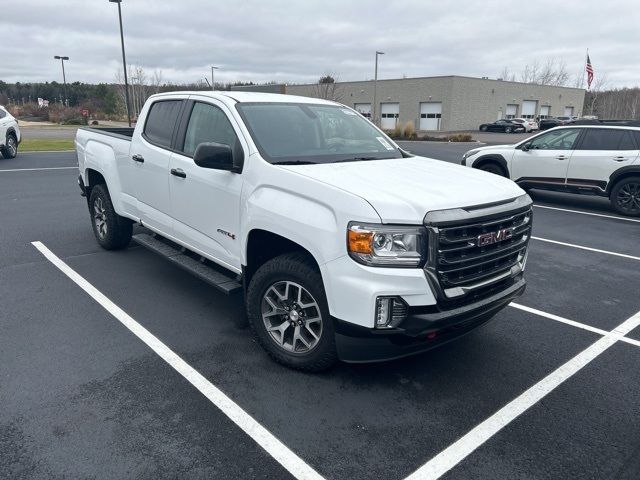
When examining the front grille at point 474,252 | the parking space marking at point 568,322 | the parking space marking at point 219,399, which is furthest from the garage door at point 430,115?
the front grille at point 474,252

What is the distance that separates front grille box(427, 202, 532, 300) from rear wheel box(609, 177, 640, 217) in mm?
7747

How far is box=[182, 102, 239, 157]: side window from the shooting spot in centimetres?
430

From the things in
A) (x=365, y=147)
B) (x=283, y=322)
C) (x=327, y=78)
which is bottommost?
(x=283, y=322)

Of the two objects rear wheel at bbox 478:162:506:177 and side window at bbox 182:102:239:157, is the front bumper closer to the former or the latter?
side window at bbox 182:102:239:157

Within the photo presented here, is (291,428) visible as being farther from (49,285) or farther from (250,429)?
(49,285)

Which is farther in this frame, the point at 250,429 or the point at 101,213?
the point at 101,213

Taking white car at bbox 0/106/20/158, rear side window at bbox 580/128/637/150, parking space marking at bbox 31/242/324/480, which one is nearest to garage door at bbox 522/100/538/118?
rear side window at bbox 580/128/637/150

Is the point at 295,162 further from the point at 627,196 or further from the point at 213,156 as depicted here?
the point at 627,196

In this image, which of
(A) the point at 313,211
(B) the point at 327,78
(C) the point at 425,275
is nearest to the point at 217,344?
(A) the point at 313,211

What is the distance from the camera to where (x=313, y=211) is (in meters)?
3.31

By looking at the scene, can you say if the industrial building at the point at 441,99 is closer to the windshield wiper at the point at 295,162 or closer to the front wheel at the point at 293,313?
the windshield wiper at the point at 295,162

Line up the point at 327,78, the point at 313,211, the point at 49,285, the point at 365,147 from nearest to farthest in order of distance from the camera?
the point at 313,211 < the point at 365,147 < the point at 49,285 < the point at 327,78

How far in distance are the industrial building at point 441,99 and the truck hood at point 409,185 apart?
44.7 metres

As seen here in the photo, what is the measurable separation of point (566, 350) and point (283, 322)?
2.42 m
